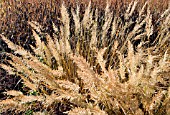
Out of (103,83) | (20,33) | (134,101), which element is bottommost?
(134,101)

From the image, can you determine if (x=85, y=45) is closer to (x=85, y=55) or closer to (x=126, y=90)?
(x=85, y=55)

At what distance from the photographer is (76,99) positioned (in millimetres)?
2266

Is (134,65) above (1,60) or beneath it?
beneath

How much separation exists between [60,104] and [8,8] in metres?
2.15

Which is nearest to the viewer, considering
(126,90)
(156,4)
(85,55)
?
(126,90)

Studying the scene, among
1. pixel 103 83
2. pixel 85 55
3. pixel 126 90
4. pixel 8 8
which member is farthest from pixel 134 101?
pixel 8 8

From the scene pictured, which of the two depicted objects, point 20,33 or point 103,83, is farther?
point 20,33

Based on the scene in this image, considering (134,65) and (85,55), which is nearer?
(134,65)

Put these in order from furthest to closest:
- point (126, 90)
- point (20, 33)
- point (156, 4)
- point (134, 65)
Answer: point (156, 4) → point (20, 33) → point (134, 65) → point (126, 90)

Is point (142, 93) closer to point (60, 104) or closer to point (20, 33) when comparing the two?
point (60, 104)

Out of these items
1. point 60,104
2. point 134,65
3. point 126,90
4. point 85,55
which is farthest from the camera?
point 85,55

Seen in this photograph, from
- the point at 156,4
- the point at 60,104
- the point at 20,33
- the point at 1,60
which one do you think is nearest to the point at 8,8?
the point at 20,33

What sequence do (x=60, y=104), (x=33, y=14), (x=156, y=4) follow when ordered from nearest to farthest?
1. (x=60, y=104)
2. (x=33, y=14)
3. (x=156, y=4)

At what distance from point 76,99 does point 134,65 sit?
51 centimetres
